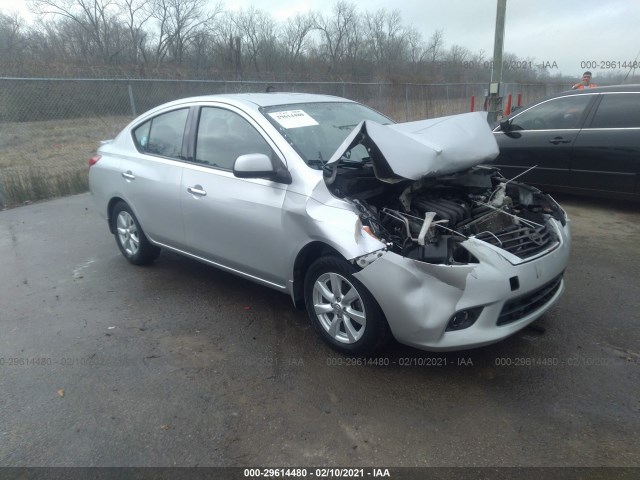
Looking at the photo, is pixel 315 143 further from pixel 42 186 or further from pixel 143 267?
pixel 42 186

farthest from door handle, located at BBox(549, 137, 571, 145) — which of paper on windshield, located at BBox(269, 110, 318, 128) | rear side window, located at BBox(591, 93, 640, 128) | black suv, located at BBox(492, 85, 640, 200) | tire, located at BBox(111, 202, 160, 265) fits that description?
tire, located at BBox(111, 202, 160, 265)

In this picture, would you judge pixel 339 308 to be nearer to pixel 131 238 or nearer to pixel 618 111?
pixel 131 238

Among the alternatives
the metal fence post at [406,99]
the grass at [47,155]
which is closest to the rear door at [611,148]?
the grass at [47,155]

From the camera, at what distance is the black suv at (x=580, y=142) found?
6.24 meters

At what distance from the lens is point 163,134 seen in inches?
186

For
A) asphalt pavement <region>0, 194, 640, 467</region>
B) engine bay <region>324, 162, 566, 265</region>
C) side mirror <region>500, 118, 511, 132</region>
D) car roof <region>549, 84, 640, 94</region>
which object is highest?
car roof <region>549, 84, 640, 94</region>

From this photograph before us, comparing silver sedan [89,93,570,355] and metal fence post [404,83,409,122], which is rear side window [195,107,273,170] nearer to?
silver sedan [89,93,570,355]

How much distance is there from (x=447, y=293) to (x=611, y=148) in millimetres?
4762

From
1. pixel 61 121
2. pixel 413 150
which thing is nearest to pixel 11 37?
pixel 61 121

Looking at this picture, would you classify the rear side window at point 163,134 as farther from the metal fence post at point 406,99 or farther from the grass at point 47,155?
the metal fence post at point 406,99

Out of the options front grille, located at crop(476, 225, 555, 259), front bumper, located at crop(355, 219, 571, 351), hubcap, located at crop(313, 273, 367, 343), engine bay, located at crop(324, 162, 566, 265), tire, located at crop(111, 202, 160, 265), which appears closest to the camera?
front bumper, located at crop(355, 219, 571, 351)

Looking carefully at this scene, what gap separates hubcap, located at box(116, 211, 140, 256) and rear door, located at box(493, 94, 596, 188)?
503 cm

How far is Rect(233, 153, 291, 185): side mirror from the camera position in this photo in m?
3.44

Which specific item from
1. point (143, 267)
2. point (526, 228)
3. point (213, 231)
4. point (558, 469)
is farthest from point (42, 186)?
point (558, 469)
